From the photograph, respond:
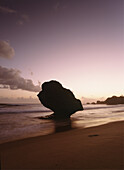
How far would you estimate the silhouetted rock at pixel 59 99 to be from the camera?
2322 centimetres

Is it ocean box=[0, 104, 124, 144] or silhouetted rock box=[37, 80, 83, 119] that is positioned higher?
silhouetted rock box=[37, 80, 83, 119]

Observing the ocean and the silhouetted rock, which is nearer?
the ocean

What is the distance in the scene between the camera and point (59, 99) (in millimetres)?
23219

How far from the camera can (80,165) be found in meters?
3.42

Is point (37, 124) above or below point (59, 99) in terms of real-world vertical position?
below

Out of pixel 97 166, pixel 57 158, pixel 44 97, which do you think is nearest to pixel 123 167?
pixel 97 166

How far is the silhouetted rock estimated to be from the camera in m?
23.2

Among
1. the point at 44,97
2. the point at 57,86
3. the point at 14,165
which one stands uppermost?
the point at 57,86

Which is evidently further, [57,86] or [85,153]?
[57,86]

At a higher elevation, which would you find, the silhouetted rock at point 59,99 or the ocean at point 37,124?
the silhouetted rock at point 59,99

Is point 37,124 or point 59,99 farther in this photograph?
point 59,99

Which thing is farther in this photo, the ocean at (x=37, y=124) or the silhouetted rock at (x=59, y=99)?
the silhouetted rock at (x=59, y=99)

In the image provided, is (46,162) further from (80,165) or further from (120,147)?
(120,147)

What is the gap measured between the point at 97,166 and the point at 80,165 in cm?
48
